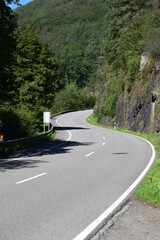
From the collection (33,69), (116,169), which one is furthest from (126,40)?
(116,169)

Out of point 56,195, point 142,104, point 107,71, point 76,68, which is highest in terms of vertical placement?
point 76,68

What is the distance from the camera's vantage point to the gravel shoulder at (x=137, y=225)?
185 inches

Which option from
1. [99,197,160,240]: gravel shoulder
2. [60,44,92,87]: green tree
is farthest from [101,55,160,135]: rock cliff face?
[60,44,92,87]: green tree

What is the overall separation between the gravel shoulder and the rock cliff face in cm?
2408

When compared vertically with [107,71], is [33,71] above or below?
below

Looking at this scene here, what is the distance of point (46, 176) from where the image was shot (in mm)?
9766

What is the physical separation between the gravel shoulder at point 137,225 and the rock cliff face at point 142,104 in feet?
79.0

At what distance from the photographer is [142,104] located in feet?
121

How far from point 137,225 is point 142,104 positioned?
32.6 m

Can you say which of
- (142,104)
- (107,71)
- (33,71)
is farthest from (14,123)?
(107,71)

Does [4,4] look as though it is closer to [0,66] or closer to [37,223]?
[0,66]

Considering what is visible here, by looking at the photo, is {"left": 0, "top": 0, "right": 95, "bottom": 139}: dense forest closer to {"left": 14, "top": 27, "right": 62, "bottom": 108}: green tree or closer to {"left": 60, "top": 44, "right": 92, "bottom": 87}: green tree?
{"left": 14, "top": 27, "right": 62, "bottom": 108}: green tree

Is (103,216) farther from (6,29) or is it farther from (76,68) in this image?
(76,68)

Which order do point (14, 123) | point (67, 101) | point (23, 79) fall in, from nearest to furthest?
point (14, 123) → point (23, 79) → point (67, 101)
